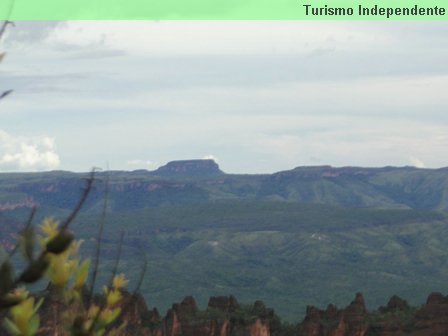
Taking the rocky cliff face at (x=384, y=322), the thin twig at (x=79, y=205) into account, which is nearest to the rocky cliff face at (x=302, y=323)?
the rocky cliff face at (x=384, y=322)

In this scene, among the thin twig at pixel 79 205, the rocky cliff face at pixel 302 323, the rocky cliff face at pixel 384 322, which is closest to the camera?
the thin twig at pixel 79 205

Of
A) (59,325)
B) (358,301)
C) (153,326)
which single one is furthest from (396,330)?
(59,325)

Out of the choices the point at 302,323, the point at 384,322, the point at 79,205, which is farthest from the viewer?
the point at 302,323

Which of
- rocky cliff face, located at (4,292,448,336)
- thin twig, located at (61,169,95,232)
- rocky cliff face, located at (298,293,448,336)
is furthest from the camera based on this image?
rocky cliff face, located at (4,292,448,336)

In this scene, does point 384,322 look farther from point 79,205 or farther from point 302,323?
point 79,205

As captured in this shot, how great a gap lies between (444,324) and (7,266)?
13335 cm

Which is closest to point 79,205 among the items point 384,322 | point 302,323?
point 384,322

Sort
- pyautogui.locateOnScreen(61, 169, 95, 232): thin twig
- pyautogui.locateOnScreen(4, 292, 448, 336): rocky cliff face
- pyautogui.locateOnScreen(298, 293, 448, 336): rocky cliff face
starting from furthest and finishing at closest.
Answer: pyautogui.locateOnScreen(4, 292, 448, 336): rocky cliff face
pyautogui.locateOnScreen(298, 293, 448, 336): rocky cliff face
pyautogui.locateOnScreen(61, 169, 95, 232): thin twig

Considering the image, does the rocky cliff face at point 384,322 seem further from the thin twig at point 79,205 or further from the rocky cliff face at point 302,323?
the thin twig at point 79,205

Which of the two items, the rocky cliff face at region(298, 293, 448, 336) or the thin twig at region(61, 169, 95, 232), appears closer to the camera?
the thin twig at region(61, 169, 95, 232)

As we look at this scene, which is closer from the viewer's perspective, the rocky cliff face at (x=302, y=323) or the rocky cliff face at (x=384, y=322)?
the rocky cliff face at (x=384, y=322)

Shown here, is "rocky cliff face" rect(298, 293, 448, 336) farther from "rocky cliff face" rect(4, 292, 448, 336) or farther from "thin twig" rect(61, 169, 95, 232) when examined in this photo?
"thin twig" rect(61, 169, 95, 232)

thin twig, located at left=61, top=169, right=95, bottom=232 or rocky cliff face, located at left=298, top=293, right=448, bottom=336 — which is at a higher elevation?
thin twig, located at left=61, top=169, right=95, bottom=232

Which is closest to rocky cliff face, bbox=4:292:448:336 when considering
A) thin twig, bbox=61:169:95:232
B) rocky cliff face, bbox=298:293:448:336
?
rocky cliff face, bbox=298:293:448:336
